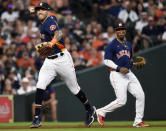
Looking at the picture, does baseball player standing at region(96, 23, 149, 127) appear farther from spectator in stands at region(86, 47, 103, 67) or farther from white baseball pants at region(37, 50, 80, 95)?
spectator in stands at region(86, 47, 103, 67)

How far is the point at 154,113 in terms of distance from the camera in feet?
39.2

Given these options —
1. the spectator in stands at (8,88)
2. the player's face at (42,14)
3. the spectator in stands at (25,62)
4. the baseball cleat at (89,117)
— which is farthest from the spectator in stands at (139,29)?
the player's face at (42,14)

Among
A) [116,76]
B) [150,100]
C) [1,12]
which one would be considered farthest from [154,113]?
[1,12]

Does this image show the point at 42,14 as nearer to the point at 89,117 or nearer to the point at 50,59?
the point at 50,59

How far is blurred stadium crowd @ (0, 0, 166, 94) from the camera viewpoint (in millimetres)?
13227

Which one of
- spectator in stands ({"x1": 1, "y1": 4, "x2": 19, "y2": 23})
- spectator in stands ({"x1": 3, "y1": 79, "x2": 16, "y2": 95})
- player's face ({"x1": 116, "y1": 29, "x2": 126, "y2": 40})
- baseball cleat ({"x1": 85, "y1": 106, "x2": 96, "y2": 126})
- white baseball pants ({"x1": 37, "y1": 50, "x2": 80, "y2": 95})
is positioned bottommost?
baseball cleat ({"x1": 85, "y1": 106, "x2": 96, "y2": 126})

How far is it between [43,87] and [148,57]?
13.2 ft

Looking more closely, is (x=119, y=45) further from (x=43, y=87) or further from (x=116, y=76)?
(x=43, y=87)

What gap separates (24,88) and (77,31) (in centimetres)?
296

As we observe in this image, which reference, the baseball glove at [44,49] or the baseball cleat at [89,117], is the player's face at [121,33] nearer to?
the baseball glove at [44,49]

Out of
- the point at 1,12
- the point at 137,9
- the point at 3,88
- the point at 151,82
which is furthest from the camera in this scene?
the point at 1,12

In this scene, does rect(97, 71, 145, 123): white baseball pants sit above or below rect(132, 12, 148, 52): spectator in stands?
below

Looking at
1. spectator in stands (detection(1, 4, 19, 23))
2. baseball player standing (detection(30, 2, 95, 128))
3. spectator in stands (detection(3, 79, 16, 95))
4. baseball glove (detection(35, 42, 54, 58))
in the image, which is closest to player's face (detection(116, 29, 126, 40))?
baseball player standing (detection(30, 2, 95, 128))

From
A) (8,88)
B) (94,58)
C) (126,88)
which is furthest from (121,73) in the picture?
(8,88)
